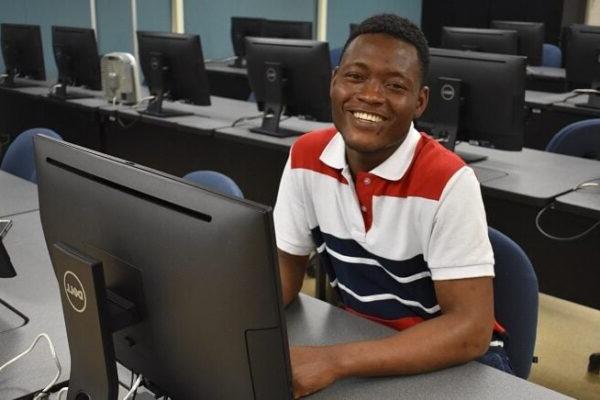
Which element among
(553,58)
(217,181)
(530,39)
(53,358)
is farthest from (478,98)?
(553,58)

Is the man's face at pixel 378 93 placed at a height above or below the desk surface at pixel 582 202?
above

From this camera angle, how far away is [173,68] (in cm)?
361

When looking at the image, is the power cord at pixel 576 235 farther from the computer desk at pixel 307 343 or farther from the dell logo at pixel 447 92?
the computer desk at pixel 307 343

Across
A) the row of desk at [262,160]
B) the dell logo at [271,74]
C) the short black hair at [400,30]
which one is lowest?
the row of desk at [262,160]

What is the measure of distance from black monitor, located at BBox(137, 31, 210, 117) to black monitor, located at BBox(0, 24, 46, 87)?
97 centimetres

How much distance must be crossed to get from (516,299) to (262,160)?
2072mm

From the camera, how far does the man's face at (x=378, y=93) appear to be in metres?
1.25

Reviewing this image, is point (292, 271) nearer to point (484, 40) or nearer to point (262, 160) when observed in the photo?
point (262, 160)

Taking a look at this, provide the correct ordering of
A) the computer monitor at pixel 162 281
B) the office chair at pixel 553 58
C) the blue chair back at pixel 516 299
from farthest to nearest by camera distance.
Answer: the office chair at pixel 553 58, the blue chair back at pixel 516 299, the computer monitor at pixel 162 281

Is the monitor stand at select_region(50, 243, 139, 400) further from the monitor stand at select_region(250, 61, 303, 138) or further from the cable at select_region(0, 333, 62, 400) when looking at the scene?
the monitor stand at select_region(250, 61, 303, 138)

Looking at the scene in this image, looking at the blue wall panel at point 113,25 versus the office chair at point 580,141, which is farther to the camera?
the blue wall panel at point 113,25

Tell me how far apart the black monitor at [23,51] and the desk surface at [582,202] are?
11.0 ft

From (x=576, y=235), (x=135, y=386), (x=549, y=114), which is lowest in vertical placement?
(x=576, y=235)

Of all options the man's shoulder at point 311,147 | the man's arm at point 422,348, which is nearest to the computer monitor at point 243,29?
the man's shoulder at point 311,147
